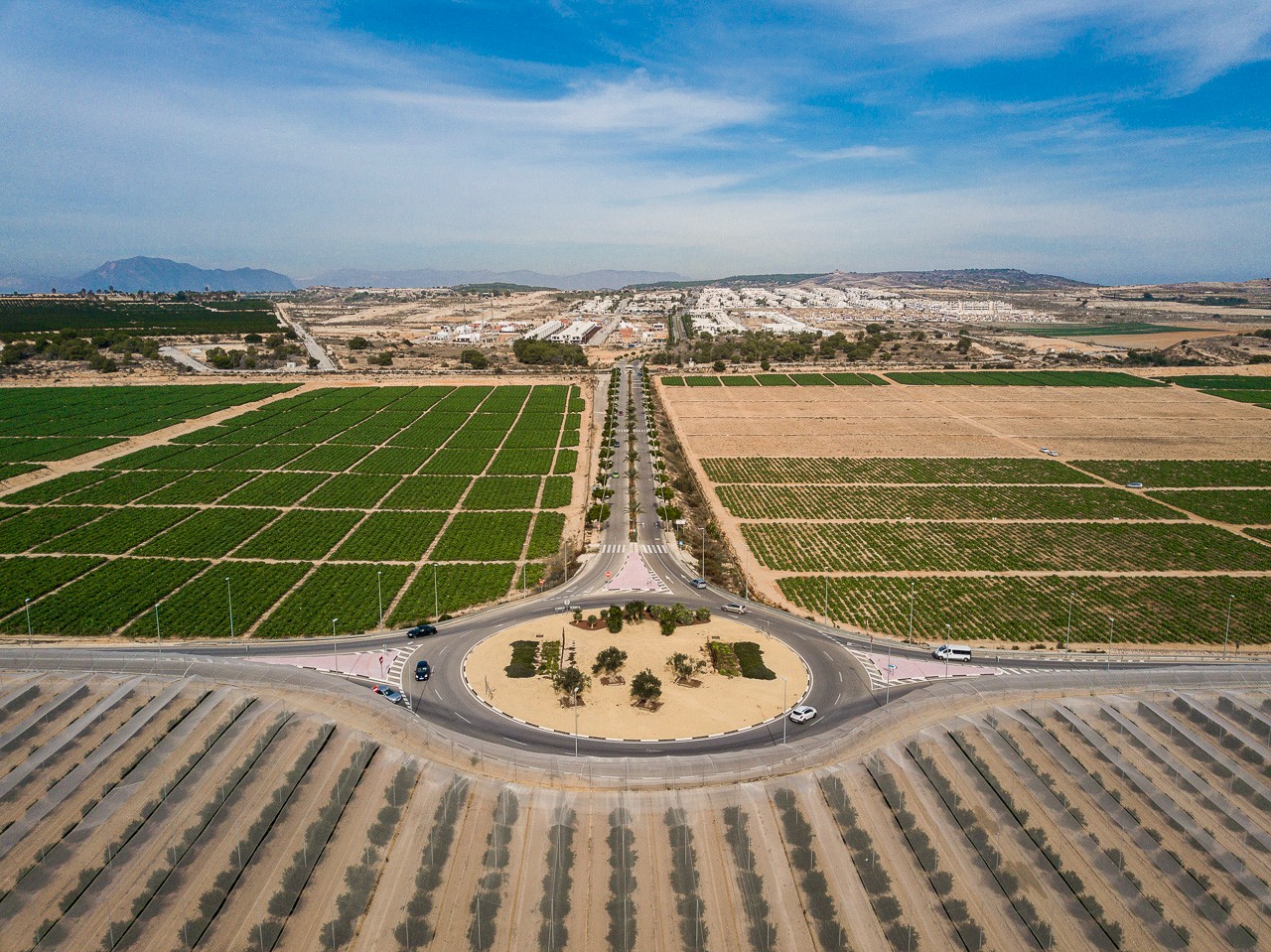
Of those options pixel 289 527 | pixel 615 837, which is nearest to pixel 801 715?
pixel 615 837

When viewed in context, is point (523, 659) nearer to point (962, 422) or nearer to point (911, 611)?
point (911, 611)

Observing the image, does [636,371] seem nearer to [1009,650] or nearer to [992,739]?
[1009,650]

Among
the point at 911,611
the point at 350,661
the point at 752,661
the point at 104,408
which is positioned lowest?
the point at 350,661

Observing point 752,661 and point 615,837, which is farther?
point 752,661

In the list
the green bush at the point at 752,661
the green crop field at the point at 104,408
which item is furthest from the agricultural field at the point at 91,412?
the green bush at the point at 752,661

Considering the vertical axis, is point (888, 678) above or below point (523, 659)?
below

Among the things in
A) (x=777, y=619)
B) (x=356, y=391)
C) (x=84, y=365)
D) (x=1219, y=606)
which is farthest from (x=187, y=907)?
(x=84, y=365)

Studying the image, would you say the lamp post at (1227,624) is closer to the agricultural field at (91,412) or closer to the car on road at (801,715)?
the car on road at (801,715)
